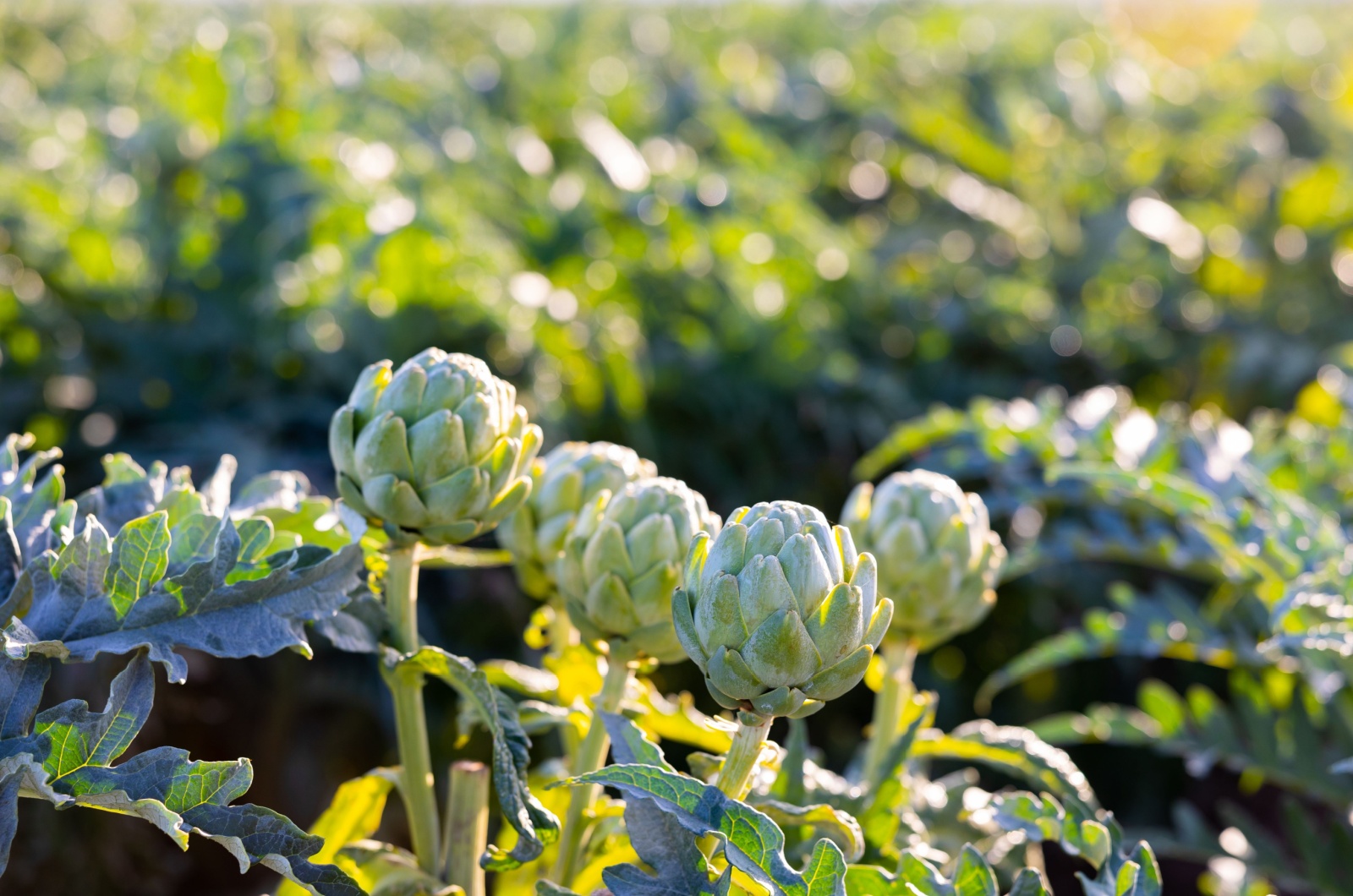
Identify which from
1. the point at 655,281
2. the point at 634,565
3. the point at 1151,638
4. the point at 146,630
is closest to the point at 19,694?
the point at 146,630

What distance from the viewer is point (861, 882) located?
2.07 ft

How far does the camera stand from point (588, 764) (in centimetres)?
72

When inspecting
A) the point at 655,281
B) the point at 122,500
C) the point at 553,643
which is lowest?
the point at 655,281

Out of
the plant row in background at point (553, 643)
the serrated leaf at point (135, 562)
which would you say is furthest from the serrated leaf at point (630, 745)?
the serrated leaf at point (135, 562)

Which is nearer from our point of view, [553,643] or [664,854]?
[664,854]

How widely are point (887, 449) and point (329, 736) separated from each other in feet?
3.20

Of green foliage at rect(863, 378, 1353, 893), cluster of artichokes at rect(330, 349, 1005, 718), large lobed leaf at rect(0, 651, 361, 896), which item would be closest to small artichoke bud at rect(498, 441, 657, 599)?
cluster of artichokes at rect(330, 349, 1005, 718)

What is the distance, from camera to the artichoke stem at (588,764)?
0.71 m

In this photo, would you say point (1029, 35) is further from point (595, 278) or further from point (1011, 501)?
point (1011, 501)

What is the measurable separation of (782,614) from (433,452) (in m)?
0.20

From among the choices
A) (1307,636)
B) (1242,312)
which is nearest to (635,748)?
(1307,636)

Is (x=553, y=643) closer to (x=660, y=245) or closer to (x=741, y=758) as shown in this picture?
(x=741, y=758)

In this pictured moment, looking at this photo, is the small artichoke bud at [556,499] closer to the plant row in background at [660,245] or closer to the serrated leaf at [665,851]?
the serrated leaf at [665,851]

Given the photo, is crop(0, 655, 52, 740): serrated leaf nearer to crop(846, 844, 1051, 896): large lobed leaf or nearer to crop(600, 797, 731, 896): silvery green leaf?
crop(600, 797, 731, 896): silvery green leaf
